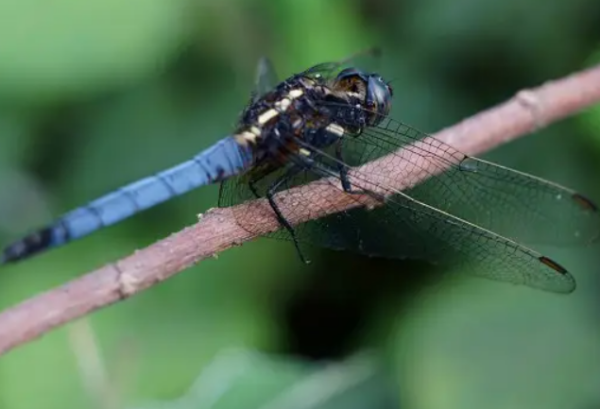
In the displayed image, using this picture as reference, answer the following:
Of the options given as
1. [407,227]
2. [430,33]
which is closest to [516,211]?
[407,227]

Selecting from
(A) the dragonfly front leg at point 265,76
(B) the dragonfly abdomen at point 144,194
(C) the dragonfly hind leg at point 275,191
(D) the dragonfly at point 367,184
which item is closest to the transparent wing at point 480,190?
(D) the dragonfly at point 367,184

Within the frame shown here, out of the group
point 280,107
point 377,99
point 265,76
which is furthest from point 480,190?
point 265,76

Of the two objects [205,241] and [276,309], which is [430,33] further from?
[205,241]

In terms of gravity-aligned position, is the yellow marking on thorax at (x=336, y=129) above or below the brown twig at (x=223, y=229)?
above

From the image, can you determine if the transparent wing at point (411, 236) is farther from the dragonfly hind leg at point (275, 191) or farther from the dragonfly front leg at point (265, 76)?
the dragonfly front leg at point (265, 76)

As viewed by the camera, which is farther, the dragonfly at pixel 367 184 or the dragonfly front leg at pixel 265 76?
the dragonfly front leg at pixel 265 76

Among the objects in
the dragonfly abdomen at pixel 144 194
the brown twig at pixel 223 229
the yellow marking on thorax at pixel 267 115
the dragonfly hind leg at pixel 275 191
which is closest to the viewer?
the brown twig at pixel 223 229

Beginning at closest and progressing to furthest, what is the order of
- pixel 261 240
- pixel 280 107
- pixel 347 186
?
1. pixel 347 186
2. pixel 280 107
3. pixel 261 240

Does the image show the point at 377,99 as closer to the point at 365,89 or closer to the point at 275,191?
the point at 365,89
